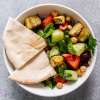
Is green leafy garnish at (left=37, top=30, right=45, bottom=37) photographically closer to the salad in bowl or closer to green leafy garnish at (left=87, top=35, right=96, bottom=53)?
the salad in bowl

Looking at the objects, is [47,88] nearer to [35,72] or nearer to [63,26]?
[35,72]

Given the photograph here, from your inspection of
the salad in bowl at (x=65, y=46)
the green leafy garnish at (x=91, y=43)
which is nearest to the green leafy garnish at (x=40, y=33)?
the salad in bowl at (x=65, y=46)

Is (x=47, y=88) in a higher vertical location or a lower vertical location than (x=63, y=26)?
lower

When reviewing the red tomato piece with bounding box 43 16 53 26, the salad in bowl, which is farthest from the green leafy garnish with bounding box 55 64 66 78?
the red tomato piece with bounding box 43 16 53 26

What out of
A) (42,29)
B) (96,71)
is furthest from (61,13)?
(96,71)

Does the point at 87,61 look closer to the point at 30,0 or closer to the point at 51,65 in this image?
the point at 51,65

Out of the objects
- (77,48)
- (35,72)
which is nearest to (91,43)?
(77,48)

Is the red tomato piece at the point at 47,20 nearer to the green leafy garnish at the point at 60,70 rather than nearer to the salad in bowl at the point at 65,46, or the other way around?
the salad in bowl at the point at 65,46
